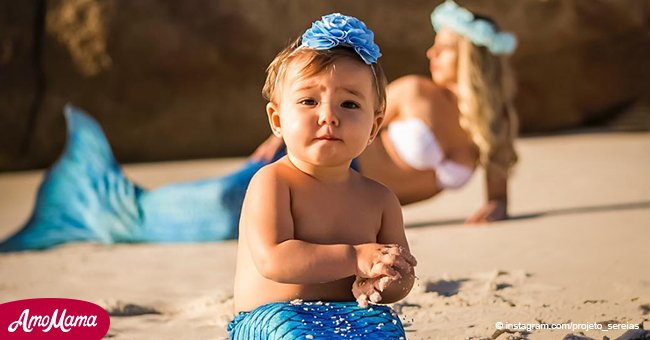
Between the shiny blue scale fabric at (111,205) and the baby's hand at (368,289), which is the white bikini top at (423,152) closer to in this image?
the shiny blue scale fabric at (111,205)

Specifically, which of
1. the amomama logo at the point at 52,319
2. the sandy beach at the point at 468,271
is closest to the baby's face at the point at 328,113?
the sandy beach at the point at 468,271

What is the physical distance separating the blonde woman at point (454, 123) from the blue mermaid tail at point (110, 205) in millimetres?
355

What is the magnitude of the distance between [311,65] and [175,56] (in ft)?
18.4

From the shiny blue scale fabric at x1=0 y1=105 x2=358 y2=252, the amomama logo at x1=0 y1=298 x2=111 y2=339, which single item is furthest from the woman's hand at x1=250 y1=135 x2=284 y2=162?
the amomama logo at x1=0 y1=298 x2=111 y2=339

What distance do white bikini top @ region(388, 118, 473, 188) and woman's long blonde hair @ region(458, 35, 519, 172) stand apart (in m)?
0.15

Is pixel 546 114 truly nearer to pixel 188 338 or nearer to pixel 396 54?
pixel 396 54

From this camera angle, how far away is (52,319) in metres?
2.98

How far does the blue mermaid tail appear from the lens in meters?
4.55

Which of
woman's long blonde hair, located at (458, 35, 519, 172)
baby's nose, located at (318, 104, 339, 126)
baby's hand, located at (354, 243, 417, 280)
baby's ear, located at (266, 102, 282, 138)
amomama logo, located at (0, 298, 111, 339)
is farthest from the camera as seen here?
woman's long blonde hair, located at (458, 35, 519, 172)

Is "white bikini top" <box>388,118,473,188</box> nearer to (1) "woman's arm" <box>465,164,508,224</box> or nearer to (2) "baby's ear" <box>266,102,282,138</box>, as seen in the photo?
(1) "woman's arm" <box>465,164,508,224</box>

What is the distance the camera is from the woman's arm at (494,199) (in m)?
4.75

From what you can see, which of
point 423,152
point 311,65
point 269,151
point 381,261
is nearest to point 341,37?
point 311,65

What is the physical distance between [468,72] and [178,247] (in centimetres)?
166

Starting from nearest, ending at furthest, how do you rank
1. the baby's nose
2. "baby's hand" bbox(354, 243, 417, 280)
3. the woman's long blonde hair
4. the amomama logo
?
"baby's hand" bbox(354, 243, 417, 280), the baby's nose, the amomama logo, the woman's long blonde hair
